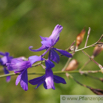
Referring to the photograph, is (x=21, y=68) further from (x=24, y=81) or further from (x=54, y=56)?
(x=54, y=56)

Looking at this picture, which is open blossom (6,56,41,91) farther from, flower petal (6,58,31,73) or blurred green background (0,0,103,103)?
blurred green background (0,0,103,103)

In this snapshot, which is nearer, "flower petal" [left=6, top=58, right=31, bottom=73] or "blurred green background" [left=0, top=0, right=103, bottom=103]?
"flower petal" [left=6, top=58, right=31, bottom=73]

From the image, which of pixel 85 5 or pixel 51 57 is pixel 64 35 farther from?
pixel 51 57

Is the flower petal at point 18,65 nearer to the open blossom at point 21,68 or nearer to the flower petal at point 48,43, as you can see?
the open blossom at point 21,68

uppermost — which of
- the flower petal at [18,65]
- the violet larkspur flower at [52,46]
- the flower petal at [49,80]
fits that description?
the violet larkspur flower at [52,46]

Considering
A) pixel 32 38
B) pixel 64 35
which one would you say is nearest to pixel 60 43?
pixel 64 35

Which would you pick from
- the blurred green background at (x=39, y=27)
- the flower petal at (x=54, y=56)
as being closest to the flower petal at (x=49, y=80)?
the flower petal at (x=54, y=56)

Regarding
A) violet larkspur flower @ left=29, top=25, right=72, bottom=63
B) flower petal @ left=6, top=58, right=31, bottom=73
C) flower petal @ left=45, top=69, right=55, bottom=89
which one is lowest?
flower petal @ left=45, top=69, right=55, bottom=89

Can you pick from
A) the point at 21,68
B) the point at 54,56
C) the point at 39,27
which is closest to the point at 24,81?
the point at 21,68

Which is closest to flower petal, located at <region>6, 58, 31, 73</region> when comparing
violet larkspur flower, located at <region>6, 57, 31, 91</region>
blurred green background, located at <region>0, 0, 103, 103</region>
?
violet larkspur flower, located at <region>6, 57, 31, 91</region>
